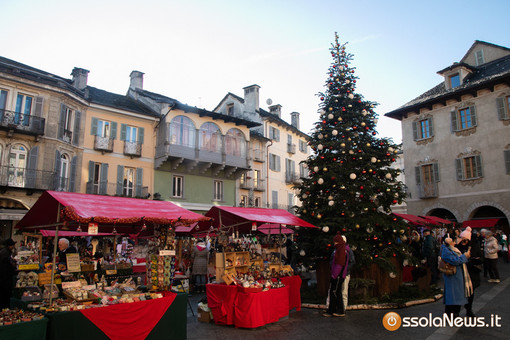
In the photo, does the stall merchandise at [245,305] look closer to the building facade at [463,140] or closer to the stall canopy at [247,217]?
the stall canopy at [247,217]

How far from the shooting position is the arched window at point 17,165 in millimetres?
18734

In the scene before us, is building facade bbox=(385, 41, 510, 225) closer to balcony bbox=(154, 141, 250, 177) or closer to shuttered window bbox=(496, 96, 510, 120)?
shuttered window bbox=(496, 96, 510, 120)

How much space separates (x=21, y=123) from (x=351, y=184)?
17.5 m

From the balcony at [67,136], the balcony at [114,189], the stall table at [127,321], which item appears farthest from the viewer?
the balcony at [114,189]

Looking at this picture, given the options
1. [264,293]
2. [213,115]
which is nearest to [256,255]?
[264,293]

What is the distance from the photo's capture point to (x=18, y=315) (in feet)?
17.1

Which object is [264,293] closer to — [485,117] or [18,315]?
[18,315]

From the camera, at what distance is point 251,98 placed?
1335 inches

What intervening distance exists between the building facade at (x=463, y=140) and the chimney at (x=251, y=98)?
12.1 meters

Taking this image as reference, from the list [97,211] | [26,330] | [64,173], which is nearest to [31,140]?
[64,173]

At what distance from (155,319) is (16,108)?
17.9 m

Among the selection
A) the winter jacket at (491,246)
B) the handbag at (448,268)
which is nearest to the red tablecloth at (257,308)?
the handbag at (448,268)

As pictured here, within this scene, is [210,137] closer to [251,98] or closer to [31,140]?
[251,98]

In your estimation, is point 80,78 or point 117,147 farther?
point 80,78
